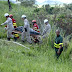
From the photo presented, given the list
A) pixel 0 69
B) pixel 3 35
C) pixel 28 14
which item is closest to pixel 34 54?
pixel 0 69

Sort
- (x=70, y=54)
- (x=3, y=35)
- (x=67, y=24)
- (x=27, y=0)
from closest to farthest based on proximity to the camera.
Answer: (x=70, y=54)
(x=3, y=35)
(x=67, y=24)
(x=27, y=0)

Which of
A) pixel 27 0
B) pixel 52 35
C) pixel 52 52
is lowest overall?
pixel 52 52

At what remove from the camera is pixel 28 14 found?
13797mm

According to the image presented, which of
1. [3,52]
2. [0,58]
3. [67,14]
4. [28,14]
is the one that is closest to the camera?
[0,58]

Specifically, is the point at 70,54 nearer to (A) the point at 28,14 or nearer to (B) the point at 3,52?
(B) the point at 3,52

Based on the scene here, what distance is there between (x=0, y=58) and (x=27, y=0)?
24.9 metres

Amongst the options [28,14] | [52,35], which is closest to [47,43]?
[52,35]

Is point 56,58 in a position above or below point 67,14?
below

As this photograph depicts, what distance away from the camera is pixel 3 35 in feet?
30.8

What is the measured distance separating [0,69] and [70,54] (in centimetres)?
328

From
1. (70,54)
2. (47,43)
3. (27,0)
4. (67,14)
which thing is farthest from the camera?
(27,0)

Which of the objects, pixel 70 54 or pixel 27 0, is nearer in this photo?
pixel 70 54

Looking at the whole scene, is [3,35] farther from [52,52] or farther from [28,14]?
[28,14]

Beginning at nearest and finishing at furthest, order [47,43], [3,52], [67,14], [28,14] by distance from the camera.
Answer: [3,52]
[47,43]
[67,14]
[28,14]
